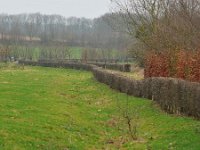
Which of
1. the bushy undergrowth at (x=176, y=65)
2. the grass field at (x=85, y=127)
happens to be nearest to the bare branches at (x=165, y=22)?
the bushy undergrowth at (x=176, y=65)

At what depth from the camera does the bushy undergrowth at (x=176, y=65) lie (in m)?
25.4

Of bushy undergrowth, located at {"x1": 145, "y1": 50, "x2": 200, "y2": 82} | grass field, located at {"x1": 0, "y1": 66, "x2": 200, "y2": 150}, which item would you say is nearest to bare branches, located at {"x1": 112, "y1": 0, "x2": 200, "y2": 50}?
bushy undergrowth, located at {"x1": 145, "y1": 50, "x2": 200, "y2": 82}

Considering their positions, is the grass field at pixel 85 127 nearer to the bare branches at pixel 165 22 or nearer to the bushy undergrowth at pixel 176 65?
the bushy undergrowth at pixel 176 65

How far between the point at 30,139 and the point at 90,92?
19.1 metres

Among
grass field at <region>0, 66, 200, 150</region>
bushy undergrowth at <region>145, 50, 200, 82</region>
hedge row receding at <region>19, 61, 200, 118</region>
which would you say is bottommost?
grass field at <region>0, 66, 200, 150</region>

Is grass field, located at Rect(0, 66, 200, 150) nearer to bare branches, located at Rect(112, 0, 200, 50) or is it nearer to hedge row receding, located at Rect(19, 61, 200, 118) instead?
hedge row receding, located at Rect(19, 61, 200, 118)

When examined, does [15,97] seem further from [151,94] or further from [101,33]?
[101,33]

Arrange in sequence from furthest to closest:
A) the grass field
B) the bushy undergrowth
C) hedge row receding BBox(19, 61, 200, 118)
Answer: the bushy undergrowth → hedge row receding BBox(19, 61, 200, 118) → the grass field

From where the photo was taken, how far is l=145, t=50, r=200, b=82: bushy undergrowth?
1002 inches

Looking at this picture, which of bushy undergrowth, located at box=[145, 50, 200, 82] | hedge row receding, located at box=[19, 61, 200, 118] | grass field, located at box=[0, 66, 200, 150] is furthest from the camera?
bushy undergrowth, located at box=[145, 50, 200, 82]

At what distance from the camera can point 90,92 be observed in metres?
33.2

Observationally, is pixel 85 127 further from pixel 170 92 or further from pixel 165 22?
pixel 165 22

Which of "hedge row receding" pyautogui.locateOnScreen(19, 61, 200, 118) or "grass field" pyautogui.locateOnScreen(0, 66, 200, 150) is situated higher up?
"hedge row receding" pyautogui.locateOnScreen(19, 61, 200, 118)

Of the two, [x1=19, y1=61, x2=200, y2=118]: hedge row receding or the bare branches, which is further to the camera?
the bare branches
